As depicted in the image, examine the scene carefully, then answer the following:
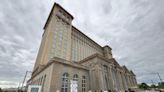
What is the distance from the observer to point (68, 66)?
70.3 ft

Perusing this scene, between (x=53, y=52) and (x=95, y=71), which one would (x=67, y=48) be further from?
(x=95, y=71)

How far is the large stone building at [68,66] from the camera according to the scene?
62.5 ft

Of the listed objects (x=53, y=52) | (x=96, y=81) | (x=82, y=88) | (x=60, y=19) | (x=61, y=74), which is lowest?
(x=82, y=88)

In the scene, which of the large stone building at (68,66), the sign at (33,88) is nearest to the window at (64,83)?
the large stone building at (68,66)

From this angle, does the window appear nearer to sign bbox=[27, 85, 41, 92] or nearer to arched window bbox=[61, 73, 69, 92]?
arched window bbox=[61, 73, 69, 92]

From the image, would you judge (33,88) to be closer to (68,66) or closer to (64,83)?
(64,83)

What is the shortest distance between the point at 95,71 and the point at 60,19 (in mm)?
30292

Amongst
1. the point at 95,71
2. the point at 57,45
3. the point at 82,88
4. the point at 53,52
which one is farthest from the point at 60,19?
the point at 82,88

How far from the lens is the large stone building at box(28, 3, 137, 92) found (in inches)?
750

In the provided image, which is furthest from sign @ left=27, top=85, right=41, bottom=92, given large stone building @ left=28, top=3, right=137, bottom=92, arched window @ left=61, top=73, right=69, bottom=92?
arched window @ left=61, top=73, right=69, bottom=92

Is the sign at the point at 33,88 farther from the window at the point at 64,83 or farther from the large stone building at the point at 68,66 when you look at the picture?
the window at the point at 64,83

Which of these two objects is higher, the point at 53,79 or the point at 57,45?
the point at 57,45

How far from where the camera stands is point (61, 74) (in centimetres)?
1933

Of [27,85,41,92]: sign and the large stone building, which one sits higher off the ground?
the large stone building
